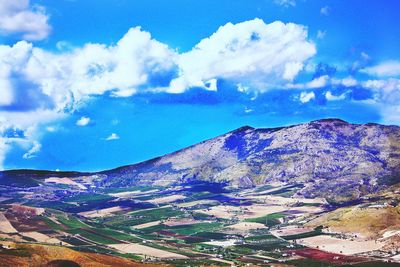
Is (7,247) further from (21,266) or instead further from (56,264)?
(56,264)

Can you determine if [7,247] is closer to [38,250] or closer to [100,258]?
[38,250]

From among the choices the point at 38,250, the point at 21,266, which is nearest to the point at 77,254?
the point at 38,250

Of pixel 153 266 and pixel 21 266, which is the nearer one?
pixel 21 266

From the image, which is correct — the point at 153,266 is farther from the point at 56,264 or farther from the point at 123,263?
the point at 56,264

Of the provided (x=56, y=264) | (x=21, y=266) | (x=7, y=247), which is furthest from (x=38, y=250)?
(x=56, y=264)

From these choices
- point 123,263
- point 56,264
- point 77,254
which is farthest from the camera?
point 123,263

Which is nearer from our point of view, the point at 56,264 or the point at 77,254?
the point at 56,264

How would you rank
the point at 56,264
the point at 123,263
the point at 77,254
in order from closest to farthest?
the point at 56,264 < the point at 77,254 < the point at 123,263

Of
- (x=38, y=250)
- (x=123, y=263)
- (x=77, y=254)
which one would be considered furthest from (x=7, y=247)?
(x=123, y=263)
